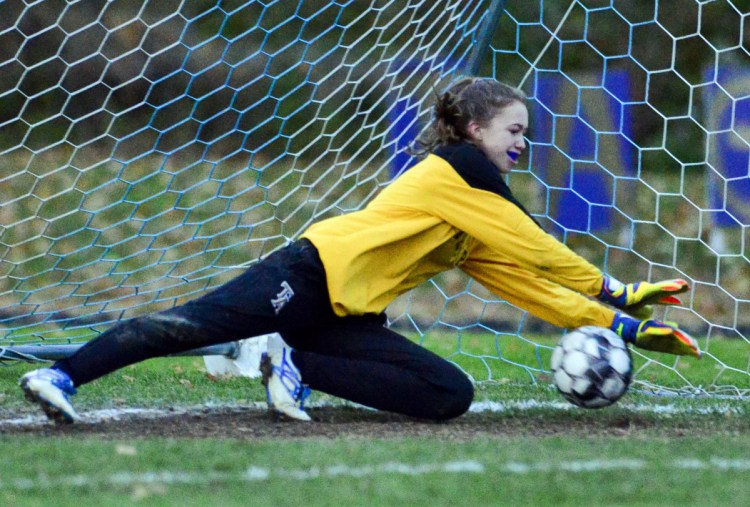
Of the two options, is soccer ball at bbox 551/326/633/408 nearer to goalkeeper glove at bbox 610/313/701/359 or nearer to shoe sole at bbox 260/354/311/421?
goalkeeper glove at bbox 610/313/701/359

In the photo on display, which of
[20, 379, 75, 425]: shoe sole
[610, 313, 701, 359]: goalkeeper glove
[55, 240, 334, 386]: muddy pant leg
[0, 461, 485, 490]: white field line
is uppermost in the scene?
[610, 313, 701, 359]: goalkeeper glove

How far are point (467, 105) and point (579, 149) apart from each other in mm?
3208

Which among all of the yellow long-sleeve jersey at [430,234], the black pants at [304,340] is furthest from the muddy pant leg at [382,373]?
the yellow long-sleeve jersey at [430,234]

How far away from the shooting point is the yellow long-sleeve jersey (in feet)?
12.6

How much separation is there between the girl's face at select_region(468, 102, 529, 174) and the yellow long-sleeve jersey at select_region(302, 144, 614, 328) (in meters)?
0.09

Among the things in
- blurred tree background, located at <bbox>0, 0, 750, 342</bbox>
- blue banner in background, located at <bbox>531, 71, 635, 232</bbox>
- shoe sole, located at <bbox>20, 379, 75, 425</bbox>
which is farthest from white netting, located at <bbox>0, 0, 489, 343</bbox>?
shoe sole, located at <bbox>20, 379, 75, 425</bbox>

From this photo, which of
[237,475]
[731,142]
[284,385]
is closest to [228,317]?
[284,385]

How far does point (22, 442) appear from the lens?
3328 millimetres

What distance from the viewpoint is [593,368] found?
384 centimetres

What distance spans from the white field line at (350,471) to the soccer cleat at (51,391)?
681 millimetres

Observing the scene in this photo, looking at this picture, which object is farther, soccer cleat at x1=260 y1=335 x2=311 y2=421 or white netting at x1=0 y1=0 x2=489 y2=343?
white netting at x1=0 y1=0 x2=489 y2=343

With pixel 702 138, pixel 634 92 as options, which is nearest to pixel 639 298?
pixel 702 138

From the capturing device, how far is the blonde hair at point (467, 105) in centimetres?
398

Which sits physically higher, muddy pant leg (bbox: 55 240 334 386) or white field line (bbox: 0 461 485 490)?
muddy pant leg (bbox: 55 240 334 386)
